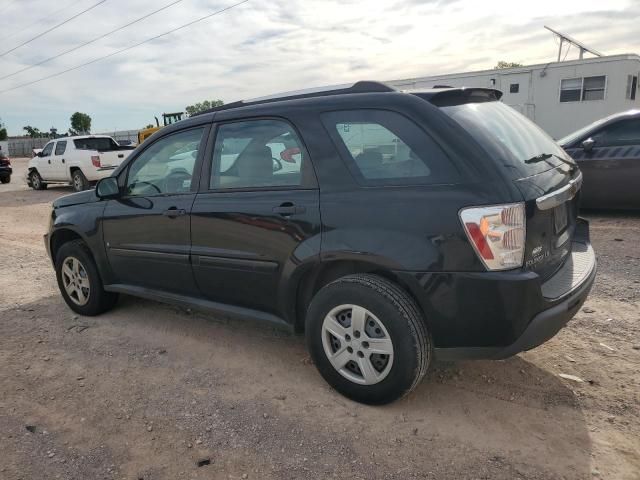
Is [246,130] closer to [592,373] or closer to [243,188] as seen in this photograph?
[243,188]

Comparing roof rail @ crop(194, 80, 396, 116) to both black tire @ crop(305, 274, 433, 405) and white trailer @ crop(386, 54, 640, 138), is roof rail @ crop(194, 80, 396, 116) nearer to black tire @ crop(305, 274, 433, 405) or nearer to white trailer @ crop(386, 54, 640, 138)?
black tire @ crop(305, 274, 433, 405)

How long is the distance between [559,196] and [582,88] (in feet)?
59.4

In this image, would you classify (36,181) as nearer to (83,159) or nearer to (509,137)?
(83,159)

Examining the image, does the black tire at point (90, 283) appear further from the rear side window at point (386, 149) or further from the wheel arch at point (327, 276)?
the rear side window at point (386, 149)

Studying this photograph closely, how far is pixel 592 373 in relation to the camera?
10.3 feet

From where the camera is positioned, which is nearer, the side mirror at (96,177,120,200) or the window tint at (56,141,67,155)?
the side mirror at (96,177,120,200)

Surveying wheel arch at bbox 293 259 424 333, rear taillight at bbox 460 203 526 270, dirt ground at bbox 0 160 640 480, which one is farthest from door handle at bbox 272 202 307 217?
dirt ground at bbox 0 160 640 480

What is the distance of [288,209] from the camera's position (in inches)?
117

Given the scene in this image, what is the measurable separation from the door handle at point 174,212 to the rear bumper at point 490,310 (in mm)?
1788

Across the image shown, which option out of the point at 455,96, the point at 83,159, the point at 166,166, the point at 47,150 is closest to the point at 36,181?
the point at 47,150

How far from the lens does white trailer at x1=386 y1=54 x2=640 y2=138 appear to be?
1727cm

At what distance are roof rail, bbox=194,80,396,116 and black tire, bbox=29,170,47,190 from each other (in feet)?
51.6

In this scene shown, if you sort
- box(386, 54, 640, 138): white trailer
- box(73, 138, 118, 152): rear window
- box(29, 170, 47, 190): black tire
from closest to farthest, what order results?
box(73, 138, 118, 152): rear window, box(29, 170, 47, 190): black tire, box(386, 54, 640, 138): white trailer

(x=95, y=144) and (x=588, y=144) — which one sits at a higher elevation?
(x=95, y=144)
